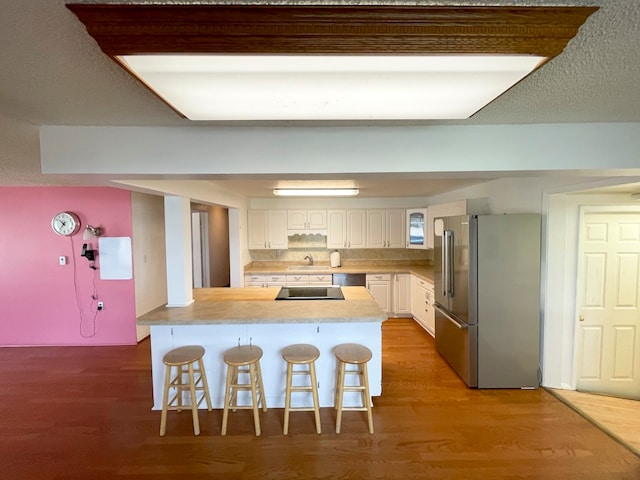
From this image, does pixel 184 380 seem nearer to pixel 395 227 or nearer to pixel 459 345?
pixel 459 345

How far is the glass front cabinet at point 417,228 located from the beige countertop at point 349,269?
438mm

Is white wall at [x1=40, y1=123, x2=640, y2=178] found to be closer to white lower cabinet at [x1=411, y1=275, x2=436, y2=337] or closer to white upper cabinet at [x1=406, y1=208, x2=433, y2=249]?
white lower cabinet at [x1=411, y1=275, x2=436, y2=337]

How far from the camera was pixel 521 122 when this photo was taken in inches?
67.1

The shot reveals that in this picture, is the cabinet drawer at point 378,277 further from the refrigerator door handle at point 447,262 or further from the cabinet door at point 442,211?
the refrigerator door handle at point 447,262

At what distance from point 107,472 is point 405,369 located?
2.75 m

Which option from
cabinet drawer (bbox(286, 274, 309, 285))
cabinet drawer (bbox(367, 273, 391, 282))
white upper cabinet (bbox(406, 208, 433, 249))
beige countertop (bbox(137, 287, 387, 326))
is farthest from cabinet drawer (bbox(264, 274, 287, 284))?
white upper cabinet (bbox(406, 208, 433, 249))

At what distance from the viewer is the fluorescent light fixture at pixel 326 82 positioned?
2.97 feet

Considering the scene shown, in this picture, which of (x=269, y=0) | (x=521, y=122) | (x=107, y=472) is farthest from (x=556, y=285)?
(x=107, y=472)

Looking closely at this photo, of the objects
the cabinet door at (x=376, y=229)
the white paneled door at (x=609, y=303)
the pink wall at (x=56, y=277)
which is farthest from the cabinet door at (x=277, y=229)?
the white paneled door at (x=609, y=303)

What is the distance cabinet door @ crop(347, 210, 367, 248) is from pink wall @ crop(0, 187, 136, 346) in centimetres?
349

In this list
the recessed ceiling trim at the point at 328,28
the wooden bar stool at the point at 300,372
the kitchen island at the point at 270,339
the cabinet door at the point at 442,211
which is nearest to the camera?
the recessed ceiling trim at the point at 328,28

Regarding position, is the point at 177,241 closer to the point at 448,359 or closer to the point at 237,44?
the point at 237,44

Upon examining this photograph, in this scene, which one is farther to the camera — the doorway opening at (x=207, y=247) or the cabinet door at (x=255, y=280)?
the doorway opening at (x=207, y=247)

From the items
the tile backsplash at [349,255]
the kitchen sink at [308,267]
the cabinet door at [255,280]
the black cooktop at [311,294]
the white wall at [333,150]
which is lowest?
the cabinet door at [255,280]
